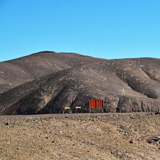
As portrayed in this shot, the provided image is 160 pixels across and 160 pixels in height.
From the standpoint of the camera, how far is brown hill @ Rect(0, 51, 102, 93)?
104 meters

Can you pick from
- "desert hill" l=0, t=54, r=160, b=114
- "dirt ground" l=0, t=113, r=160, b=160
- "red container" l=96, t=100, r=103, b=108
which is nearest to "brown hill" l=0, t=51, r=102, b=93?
"desert hill" l=0, t=54, r=160, b=114

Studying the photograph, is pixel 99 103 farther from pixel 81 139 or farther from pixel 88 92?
pixel 81 139

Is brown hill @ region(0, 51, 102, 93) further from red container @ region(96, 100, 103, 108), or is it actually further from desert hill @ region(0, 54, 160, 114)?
red container @ region(96, 100, 103, 108)

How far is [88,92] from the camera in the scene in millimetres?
48594

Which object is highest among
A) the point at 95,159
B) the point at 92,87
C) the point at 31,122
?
the point at 92,87

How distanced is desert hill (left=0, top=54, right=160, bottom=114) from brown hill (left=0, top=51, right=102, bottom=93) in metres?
33.1

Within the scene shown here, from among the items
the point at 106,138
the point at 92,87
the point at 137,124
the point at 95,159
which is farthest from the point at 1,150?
the point at 92,87

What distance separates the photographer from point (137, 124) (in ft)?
85.9

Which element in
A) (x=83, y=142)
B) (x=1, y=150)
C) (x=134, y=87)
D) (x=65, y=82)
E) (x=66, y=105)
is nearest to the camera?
(x=1, y=150)

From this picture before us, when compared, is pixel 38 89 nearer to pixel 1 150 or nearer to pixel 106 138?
pixel 106 138

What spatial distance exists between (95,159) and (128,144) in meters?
4.23

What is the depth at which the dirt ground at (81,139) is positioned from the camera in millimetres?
18141

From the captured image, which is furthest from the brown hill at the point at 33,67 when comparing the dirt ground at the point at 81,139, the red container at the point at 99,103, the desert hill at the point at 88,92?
the dirt ground at the point at 81,139

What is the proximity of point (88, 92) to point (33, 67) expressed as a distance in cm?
7720
